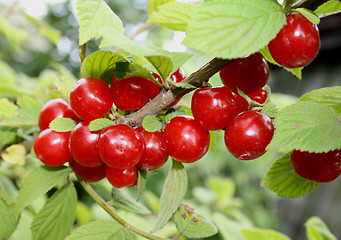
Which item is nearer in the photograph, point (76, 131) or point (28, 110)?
point (76, 131)

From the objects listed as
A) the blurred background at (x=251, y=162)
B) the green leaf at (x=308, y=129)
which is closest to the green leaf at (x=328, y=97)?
the green leaf at (x=308, y=129)

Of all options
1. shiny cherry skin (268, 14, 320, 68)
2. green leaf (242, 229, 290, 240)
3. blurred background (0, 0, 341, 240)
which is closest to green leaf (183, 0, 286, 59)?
shiny cherry skin (268, 14, 320, 68)

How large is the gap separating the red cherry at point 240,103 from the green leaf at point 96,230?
0.76 ft

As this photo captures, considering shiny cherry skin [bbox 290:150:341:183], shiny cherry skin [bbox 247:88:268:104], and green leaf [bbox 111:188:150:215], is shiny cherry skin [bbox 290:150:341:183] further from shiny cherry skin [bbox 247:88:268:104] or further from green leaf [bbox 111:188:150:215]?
green leaf [bbox 111:188:150:215]

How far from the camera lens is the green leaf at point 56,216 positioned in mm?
520

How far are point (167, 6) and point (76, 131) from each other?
0.20 m

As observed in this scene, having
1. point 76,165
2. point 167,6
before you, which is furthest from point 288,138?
point 76,165

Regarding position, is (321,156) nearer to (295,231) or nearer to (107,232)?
(107,232)

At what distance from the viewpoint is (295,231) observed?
3324 millimetres

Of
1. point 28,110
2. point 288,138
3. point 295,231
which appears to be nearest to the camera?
point 288,138

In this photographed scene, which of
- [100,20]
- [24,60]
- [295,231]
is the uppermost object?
[100,20]

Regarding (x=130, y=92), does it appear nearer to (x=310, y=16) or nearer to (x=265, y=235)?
(x=310, y=16)

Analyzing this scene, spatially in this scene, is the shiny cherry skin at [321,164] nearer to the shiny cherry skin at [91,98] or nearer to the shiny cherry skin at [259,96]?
the shiny cherry skin at [259,96]

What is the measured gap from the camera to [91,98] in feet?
1.34
